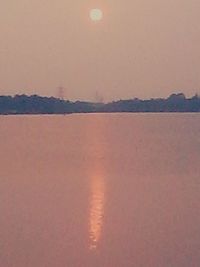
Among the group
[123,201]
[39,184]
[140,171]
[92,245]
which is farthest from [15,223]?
[140,171]

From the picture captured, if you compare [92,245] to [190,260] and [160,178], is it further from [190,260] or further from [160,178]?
[160,178]

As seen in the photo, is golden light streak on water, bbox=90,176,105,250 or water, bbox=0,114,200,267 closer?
water, bbox=0,114,200,267

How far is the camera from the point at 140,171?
39.5ft

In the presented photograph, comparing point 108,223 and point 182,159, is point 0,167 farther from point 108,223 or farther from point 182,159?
point 108,223

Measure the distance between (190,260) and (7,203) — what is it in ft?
10.1

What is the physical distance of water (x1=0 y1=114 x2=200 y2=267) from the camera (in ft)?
20.2

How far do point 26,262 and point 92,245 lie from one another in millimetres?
599

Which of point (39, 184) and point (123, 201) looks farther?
point (39, 184)

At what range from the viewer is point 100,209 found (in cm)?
805

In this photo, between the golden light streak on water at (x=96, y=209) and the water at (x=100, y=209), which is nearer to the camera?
the water at (x=100, y=209)

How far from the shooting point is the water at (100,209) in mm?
6160

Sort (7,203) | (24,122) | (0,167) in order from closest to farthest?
(7,203) → (0,167) → (24,122)

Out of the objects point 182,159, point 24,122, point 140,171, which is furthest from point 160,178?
point 24,122

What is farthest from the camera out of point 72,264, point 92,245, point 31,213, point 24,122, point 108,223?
point 24,122
